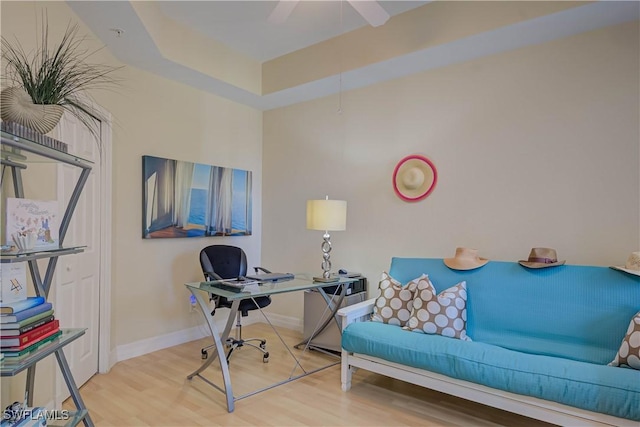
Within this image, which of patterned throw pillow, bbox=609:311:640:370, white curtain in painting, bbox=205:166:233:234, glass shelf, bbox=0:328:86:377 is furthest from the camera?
white curtain in painting, bbox=205:166:233:234

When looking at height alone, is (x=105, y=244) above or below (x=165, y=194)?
below

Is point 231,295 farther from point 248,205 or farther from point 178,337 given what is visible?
point 248,205

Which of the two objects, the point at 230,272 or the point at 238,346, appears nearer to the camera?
the point at 238,346

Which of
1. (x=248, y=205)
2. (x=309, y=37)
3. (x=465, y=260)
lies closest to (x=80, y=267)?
(x=248, y=205)

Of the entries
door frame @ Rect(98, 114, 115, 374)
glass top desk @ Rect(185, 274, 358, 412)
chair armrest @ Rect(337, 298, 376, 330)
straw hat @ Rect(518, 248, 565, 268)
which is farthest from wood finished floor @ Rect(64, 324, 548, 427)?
straw hat @ Rect(518, 248, 565, 268)

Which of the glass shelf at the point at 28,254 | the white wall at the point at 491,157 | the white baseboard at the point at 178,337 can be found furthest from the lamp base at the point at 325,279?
the glass shelf at the point at 28,254

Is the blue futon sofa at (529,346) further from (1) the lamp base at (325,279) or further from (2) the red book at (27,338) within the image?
(2) the red book at (27,338)

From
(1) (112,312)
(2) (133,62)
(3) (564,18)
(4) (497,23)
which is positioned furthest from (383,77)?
(1) (112,312)

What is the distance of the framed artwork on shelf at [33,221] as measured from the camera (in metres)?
1.58

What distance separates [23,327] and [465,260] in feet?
8.83

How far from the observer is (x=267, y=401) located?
2.62 m

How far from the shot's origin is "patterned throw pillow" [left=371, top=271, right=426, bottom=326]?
285 cm

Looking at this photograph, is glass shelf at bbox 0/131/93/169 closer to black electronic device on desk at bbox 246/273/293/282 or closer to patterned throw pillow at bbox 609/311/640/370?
black electronic device on desk at bbox 246/273/293/282

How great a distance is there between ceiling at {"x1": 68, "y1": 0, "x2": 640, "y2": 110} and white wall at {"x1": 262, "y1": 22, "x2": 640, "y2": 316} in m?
0.19
